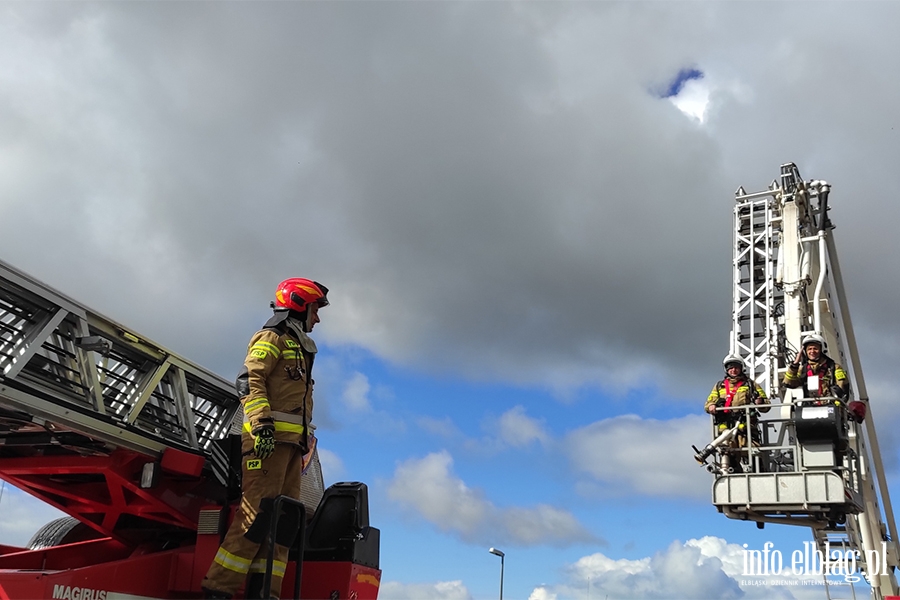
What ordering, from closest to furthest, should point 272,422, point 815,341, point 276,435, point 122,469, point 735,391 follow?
point 272,422
point 276,435
point 122,469
point 815,341
point 735,391

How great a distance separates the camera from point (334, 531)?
640cm

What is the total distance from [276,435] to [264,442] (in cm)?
34

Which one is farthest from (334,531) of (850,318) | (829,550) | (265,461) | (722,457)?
(850,318)

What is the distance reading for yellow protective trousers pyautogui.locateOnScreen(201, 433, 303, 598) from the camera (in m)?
5.48

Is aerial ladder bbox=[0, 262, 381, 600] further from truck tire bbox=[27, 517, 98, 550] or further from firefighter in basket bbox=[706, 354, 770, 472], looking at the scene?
firefighter in basket bbox=[706, 354, 770, 472]

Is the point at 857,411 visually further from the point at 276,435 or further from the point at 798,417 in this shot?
the point at 276,435

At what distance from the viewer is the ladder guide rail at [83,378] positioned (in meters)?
5.18

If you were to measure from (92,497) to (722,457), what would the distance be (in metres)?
6.41

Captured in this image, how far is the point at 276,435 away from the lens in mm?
5918

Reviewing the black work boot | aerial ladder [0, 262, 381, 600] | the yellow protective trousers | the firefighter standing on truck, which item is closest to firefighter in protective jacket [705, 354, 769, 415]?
aerial ladder [0, 262, 381, 600]

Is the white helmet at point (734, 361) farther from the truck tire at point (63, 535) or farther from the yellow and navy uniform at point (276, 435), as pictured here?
the truck tire at point (63, 535)

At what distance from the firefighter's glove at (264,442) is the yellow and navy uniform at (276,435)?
4 centimetres

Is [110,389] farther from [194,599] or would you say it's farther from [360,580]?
[360,580]

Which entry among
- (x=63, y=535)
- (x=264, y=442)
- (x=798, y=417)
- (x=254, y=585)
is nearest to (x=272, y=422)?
(x=264, y=442)
